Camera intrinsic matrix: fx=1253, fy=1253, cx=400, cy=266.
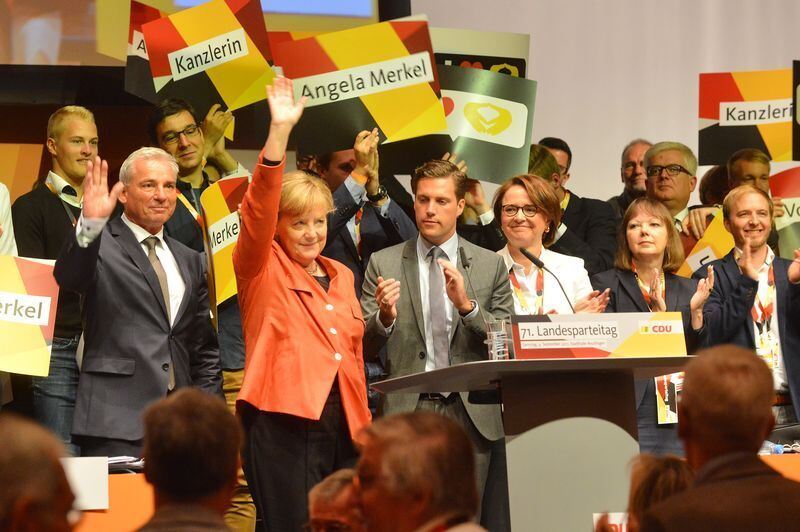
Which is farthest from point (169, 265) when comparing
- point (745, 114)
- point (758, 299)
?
point (745, 114)

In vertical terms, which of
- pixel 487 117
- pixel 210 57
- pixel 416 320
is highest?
pixel 210 57

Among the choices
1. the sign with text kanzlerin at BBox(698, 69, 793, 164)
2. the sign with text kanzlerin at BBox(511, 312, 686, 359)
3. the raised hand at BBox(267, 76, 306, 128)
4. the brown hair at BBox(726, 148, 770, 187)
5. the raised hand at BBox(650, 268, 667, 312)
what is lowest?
the sign with text kanzlerin at BBox(511, 312, 686, 359)

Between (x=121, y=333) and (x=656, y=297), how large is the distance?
2.12 meters

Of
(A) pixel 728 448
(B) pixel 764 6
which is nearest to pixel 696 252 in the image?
(B) pixel 764 6

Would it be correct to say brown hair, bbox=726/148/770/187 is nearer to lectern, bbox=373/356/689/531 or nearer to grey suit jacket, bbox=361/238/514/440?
grey suit jacket, bbox=361/238/514/440

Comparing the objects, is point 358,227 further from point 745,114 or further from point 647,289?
point 745,114

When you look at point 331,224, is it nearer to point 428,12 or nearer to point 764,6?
point 428,12

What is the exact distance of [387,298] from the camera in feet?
14.2

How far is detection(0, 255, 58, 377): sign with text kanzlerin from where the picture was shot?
14.4ft

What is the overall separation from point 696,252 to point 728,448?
3.55 metres

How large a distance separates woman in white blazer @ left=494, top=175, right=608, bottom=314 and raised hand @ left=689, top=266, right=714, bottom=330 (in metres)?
0.41

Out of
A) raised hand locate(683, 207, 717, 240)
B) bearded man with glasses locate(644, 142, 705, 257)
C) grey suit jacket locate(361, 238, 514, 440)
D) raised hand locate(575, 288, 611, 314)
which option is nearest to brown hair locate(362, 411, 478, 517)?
raised hand locate(575, 288, 611, 314)

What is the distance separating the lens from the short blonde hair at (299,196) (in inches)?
174

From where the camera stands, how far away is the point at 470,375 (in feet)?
11.6
